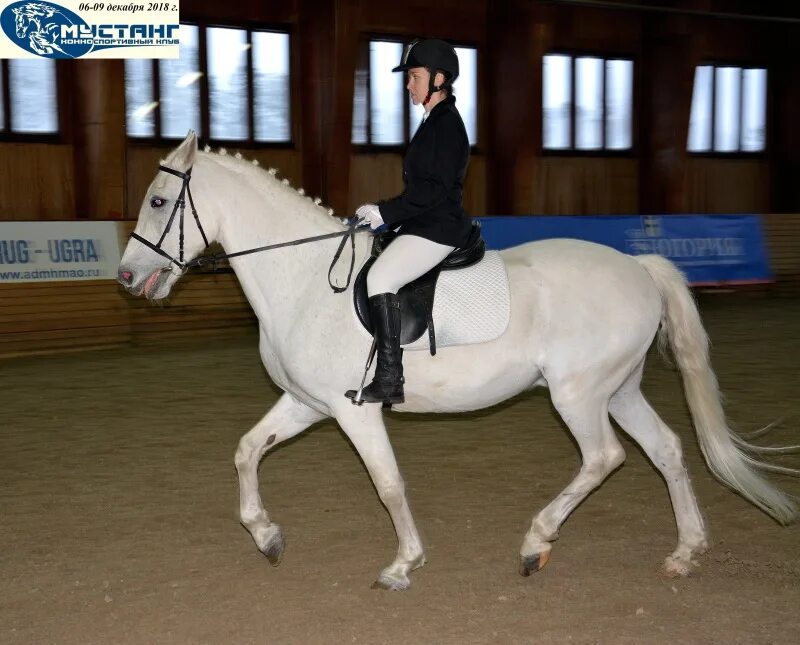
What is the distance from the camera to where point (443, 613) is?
439 cm

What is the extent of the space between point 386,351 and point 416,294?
37 cm

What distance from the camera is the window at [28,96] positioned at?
16438 millimetres

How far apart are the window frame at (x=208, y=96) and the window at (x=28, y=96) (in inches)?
52.4

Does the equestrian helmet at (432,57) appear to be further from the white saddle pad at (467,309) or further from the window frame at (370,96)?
the window frame at (370,96)

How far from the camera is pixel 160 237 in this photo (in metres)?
4.89

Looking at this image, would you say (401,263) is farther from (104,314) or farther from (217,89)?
(217,89)

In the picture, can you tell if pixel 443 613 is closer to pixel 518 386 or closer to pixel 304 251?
pixel 518 386

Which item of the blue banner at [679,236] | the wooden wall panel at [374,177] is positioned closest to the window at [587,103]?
the wooden wall panel at [374,177]

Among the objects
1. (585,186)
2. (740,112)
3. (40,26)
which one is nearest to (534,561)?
(40,26)

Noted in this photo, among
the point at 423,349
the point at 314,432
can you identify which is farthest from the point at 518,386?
the point at 314,432

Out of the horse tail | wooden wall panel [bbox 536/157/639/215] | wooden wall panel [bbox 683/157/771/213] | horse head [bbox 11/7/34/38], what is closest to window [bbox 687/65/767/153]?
wooden wall panel [bbox 683/157/771/213]

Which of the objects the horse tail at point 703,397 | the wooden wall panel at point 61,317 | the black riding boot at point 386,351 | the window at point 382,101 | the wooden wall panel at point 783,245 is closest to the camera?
the black riding boot at point 386,351

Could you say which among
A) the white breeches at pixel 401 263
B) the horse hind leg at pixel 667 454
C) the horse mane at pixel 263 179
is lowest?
the horse hind leg at pixel 667 454

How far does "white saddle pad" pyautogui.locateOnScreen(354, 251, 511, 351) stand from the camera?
4836mm
